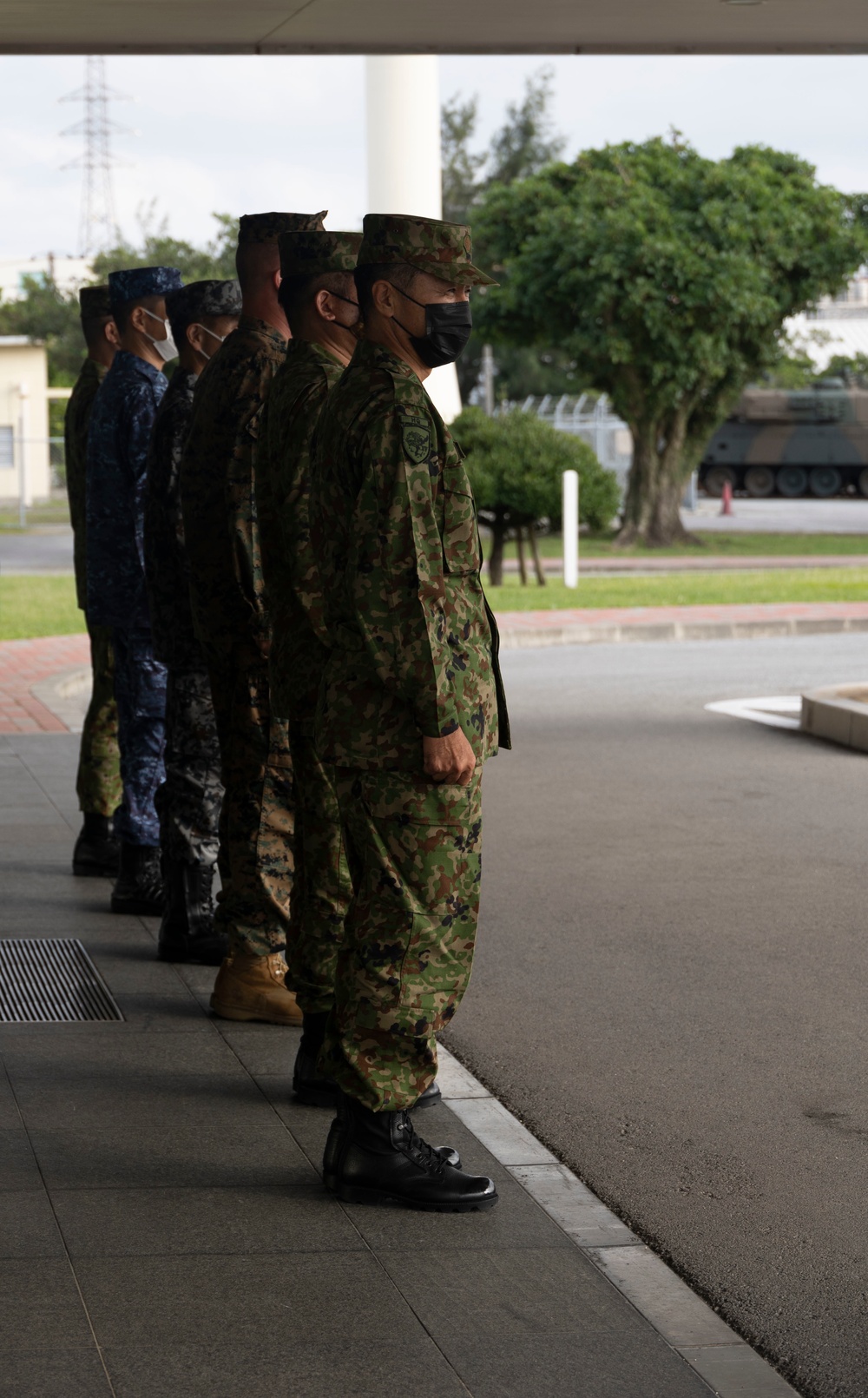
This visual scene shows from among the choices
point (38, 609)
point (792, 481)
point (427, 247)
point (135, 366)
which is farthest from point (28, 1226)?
point (792, 481)

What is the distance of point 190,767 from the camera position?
19.7 feet

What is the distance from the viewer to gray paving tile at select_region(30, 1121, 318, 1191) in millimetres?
4090

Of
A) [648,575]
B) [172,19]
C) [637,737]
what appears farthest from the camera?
[648,575]

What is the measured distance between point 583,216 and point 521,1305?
97.5 ft

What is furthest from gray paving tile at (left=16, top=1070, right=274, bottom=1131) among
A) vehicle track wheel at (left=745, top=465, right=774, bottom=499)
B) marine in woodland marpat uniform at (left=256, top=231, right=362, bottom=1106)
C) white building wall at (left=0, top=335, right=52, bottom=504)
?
vehicle track wheel at (left=745, top=465, right=774, bottom=499)

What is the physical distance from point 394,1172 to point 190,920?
2253 millimetres

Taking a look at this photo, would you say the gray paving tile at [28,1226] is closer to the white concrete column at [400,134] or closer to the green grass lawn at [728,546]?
the white concrete column at [400,134]

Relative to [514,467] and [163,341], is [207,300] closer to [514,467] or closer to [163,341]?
[163,341]

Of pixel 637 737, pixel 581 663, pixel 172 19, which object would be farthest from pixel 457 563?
pixel 581 663

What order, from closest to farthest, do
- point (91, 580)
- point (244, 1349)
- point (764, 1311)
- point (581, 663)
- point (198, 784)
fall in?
point (244, 1349)
point (764, 1311)
point (198, 784)
point (91, 580)
point (581, 663)

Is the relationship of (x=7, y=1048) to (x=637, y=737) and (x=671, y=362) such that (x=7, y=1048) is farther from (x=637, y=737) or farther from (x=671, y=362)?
(x=671, y=362)

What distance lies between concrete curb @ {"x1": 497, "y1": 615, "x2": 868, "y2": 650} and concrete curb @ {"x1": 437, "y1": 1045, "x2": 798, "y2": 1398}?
12.0m

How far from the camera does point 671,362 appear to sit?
31.2 meters

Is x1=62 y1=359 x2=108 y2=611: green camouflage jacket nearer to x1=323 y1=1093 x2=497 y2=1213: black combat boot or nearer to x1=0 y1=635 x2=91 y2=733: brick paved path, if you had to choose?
x1=323 y1=1093 x2=497 y2=1213: black combat boot
